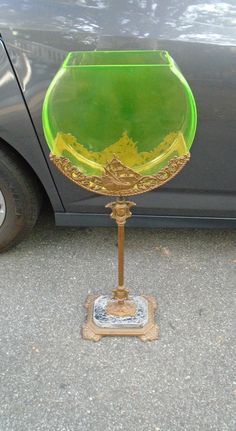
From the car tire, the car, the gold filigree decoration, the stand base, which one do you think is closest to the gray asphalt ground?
the stand base

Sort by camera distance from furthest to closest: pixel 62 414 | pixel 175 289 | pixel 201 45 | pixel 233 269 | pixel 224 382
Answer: pixel 233 269 < pixel 175 289 < pixel 201 45 < pixel 224 382 < pixel 62 414

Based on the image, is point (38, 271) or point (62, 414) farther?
point (38, 271)

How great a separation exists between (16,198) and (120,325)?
2.76ft

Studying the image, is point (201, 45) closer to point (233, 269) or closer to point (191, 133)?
point (191, 133)

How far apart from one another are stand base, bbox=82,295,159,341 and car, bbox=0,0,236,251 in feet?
1.97

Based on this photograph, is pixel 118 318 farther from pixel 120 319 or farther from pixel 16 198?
pixel 16 198

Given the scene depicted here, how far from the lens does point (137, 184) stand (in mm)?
1629

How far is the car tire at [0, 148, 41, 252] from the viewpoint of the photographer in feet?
7.04

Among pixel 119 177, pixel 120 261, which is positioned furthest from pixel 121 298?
pixel 119 177

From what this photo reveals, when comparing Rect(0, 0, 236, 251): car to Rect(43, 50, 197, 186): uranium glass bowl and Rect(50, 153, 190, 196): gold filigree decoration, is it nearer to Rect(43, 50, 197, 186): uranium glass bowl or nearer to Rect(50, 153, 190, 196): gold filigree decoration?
Rect(43, 50, 197, 186): uranium glass bowl

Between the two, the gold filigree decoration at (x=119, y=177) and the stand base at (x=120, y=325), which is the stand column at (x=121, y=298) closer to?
the stand base at (x=120, y=325)

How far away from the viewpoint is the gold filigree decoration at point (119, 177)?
1.59m

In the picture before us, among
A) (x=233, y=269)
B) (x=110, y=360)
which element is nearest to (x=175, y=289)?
(x=233, y=269)

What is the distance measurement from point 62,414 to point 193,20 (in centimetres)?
173
